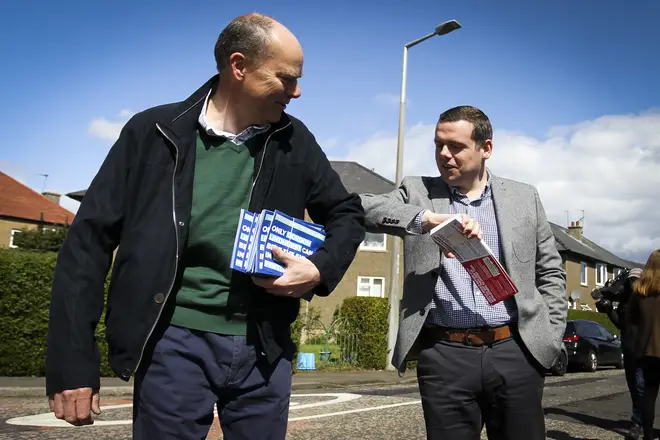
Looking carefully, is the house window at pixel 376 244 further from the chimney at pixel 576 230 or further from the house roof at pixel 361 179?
the chimney at pixel 576 230

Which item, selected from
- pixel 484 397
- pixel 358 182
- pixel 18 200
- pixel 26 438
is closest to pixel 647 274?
pixel 484 397

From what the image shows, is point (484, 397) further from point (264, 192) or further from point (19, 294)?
point (19, 294)

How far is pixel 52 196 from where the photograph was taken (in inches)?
2008

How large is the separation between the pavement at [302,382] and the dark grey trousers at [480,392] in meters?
5.54

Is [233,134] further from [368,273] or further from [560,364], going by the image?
[368,273]

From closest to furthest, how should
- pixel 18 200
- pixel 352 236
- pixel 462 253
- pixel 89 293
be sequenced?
1. pixel 89 293
2. pixel 352 236
3. pixel 462 253
4. pixel 18 200

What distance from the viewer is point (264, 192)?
2445 millimetres

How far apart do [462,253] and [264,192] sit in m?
1.06

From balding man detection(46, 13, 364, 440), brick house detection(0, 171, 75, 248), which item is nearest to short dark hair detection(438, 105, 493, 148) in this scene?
balding man detection(46, 13, 364, 440)

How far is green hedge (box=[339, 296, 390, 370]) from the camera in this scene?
18328mm

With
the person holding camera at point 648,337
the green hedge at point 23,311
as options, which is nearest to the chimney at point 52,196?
the green hedge at point 23,311

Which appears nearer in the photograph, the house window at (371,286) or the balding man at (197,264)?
the balding man at (197,264)

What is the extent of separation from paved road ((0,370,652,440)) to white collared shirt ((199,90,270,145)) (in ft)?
16.0

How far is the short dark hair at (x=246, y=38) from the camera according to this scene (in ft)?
7.94
